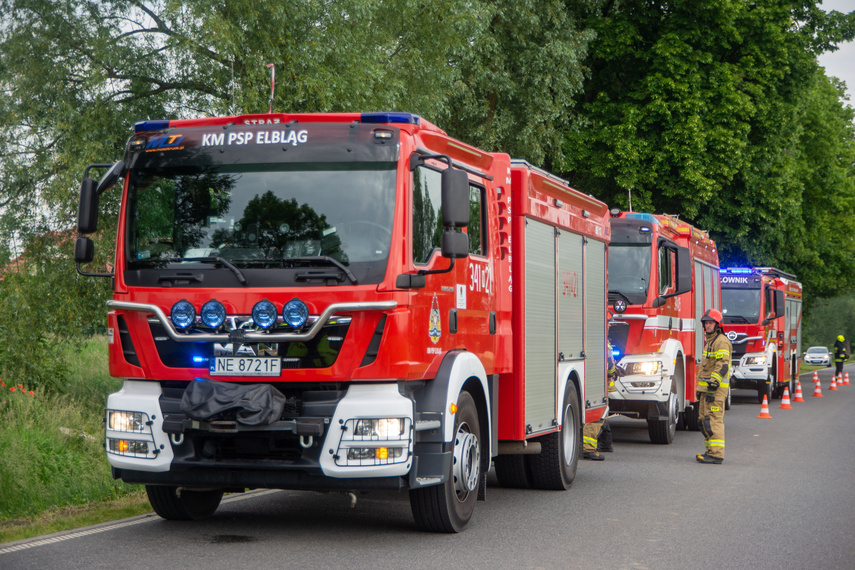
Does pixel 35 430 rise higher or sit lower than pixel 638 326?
lower

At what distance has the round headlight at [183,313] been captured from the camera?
701 cm

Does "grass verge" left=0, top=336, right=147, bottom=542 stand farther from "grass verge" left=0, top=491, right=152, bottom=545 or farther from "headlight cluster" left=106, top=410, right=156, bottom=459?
"headlight cluster" left=106, top=410, right=156, bottom=459

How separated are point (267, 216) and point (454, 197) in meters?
1.27

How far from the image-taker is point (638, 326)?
1462cm

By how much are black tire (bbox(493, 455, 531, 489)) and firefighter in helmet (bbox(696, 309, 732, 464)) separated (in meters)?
3.49

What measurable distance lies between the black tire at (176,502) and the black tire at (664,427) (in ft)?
27.6

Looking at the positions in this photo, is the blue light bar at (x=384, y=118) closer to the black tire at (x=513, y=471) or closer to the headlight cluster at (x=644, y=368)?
the black tire at (x=513, y=471)

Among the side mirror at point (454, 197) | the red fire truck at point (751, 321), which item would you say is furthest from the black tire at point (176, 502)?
the red fire truck at point (751, 321)

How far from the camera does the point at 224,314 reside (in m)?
6.93

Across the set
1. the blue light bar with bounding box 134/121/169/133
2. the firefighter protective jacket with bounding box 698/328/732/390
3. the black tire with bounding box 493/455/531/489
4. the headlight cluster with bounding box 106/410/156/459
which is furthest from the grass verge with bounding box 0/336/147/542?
the firefighter protective jacket with bounding box 698/328/732/390

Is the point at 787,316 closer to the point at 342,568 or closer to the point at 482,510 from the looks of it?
the point at 482,510

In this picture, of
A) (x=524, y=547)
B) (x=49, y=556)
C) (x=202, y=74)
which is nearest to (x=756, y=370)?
(x=202, y=74)

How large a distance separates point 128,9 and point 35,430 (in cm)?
645

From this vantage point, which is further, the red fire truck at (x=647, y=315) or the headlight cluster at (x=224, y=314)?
the red fire truck at (x=647, y=315)
